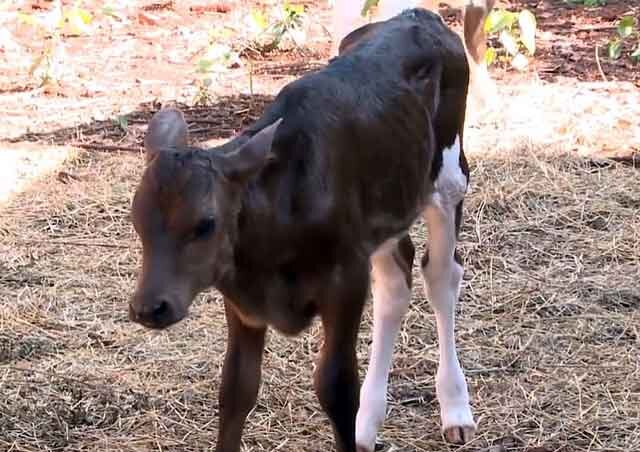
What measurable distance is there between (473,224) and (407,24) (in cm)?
244

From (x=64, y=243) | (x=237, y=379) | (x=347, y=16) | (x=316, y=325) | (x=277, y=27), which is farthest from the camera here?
(x=277, y=27)

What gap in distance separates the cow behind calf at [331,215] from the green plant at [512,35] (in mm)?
4383

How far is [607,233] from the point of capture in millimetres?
6574

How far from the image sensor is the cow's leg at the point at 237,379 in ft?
Result: 12.8

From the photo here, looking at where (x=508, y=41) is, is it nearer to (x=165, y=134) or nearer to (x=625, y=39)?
(x=625, y=39)

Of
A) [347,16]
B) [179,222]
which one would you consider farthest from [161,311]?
[347,16]

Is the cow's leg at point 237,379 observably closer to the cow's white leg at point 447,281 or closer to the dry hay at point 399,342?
the dry hay at point 399,342

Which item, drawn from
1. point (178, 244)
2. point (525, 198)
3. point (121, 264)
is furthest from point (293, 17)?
point (178, 244)

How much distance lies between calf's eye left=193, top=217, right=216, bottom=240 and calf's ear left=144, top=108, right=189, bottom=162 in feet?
0.90

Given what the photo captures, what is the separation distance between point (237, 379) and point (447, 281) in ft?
3.41

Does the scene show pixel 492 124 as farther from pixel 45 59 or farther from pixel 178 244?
pixel 178 244

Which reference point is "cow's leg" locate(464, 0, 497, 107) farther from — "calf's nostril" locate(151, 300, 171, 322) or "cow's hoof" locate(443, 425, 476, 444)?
"calf's nostril" locate(151, 300, 171, 322)

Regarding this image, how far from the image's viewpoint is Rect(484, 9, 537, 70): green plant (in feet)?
29.1

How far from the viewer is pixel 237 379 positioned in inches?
155
